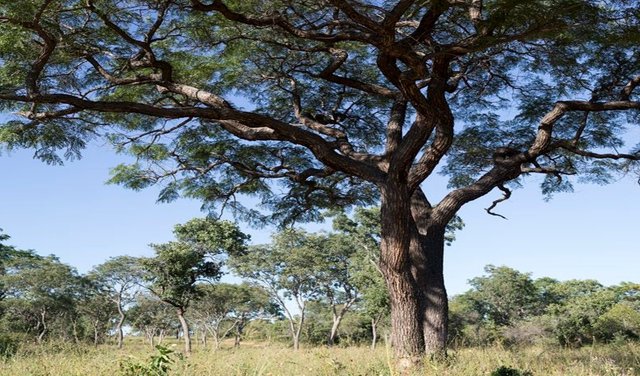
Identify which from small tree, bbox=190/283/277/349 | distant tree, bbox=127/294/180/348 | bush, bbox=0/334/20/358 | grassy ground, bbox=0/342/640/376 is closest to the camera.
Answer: grassy ground, bbox=0/342/640/376

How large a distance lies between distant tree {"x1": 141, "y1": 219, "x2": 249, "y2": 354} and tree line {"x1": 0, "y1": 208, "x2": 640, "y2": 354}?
5cm

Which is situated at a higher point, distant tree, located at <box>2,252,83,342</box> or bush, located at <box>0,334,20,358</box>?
distant tree, located at <box>2,252,83,342</box>

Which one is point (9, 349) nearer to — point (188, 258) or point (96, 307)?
point (188, 258)

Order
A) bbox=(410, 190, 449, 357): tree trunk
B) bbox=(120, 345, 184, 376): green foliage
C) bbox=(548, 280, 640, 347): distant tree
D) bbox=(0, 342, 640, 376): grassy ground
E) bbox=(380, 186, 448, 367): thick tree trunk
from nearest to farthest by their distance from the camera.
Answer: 1. bbox=(120, 345, 184, 376): green foliage
2. bbox=(0, 342, 640, 376): grassy ground
3. bbox=(380, 186, 448, 367): thick tree trunk
4. bbox=(410, 190, 449, 357): tree trunk
5. bbox=(548, 280, 640, 347): distant tree

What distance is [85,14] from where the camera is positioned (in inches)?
296

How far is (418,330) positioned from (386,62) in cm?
381

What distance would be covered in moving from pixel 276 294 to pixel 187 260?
45.1 ft

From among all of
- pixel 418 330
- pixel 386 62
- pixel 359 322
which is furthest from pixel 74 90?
pixel 359 322

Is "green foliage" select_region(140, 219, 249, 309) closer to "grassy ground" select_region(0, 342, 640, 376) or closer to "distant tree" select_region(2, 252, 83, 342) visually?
"distant tree" select_region(2, 252, 83, 342)

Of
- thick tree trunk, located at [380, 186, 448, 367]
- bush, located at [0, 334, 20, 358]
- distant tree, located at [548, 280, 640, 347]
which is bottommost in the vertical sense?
bush, located at [0, 334, 20, 358]

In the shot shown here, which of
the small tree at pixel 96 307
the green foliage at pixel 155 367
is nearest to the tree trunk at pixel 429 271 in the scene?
the green foliage at pixel 155 367

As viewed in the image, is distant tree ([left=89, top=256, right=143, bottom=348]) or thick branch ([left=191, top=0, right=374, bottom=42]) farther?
distant tree ([left=89, top=256, right=143, bottom=348])

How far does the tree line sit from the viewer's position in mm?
26969

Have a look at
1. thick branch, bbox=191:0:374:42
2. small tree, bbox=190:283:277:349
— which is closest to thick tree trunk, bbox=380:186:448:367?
thick branch, bbox=191:0:374:42
